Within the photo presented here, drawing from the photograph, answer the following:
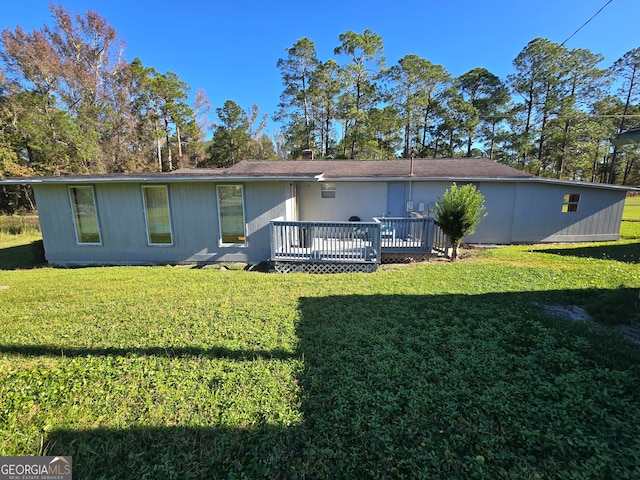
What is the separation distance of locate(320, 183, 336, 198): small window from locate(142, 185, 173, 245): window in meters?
5.29

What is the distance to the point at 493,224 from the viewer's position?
1102cm

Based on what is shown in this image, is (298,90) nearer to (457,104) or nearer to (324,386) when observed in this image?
(457,104)

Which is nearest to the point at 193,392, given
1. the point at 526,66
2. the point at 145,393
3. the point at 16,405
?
the point at 145,393

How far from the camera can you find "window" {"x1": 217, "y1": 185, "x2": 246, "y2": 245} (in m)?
8.15

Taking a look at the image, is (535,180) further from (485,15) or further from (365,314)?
(365,314)

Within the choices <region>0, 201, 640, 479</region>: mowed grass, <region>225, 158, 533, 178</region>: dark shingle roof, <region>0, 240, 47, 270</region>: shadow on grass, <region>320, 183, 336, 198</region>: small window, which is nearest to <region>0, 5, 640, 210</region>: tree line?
<region>225, 158, 533, 178</region>: dark shingle roof

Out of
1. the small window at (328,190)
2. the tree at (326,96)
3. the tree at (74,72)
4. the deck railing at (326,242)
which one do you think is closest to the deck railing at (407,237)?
the deck railing at (326,242)

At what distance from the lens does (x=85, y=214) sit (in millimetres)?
8547

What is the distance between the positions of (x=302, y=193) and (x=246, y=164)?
15.9ft

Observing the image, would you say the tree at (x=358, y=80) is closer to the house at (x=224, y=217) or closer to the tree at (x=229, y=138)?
the tree at (x=229, y=138)

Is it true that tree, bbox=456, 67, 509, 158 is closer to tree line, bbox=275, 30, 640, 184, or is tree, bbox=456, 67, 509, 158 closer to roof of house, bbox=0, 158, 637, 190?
tree line, bbox=275, 30, 640, 184

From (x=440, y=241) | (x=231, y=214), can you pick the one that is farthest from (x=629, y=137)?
(x=231, y=214)

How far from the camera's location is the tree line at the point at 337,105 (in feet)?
72.1

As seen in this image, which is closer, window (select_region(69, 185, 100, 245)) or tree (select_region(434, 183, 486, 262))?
tree (select_region(434, 183, 486, 262))
